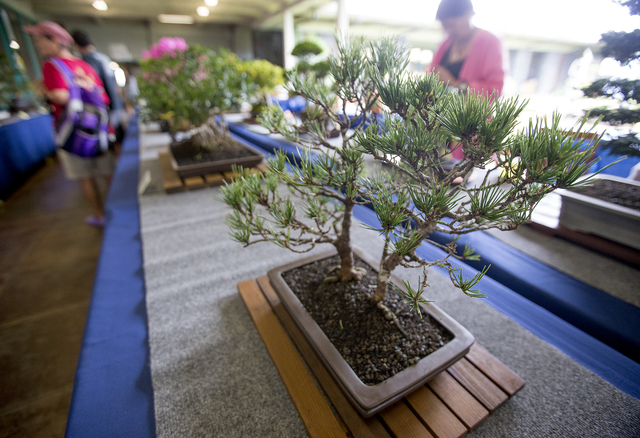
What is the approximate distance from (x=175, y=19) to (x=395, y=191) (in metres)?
12.1

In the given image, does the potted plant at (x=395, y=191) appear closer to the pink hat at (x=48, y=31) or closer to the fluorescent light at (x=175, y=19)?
the pink hat at (x=48, y=31)

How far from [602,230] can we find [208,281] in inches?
49.3

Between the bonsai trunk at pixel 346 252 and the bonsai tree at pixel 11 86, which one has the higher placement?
the bonsai tree at pixel 11 86

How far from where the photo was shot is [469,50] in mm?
1368

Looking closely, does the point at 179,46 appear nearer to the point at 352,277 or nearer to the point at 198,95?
the point at 198,95

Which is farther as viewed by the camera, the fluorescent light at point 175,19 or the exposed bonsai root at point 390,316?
the fluorescent light at point 175,19

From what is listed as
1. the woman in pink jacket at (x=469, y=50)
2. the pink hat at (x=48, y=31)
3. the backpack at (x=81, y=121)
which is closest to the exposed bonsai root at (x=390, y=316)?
the woman in pink jacket at (x=469, y=50)

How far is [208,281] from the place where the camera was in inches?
38.1

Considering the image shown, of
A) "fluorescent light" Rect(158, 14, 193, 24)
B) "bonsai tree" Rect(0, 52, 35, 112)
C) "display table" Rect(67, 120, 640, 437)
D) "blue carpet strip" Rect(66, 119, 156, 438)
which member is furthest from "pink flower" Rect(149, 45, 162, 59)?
"fluorescent light" Rect(158, 14, 193, 24)

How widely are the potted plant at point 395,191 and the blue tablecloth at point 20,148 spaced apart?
356cm

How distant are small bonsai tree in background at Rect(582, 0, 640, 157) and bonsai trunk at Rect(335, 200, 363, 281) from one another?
678 millimetres

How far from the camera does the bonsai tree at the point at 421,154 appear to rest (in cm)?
37

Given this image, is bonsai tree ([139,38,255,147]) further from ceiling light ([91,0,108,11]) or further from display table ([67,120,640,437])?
ceiling light ([91,0,108,11])

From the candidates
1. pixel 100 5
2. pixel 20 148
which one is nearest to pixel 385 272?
pixel 20 148
